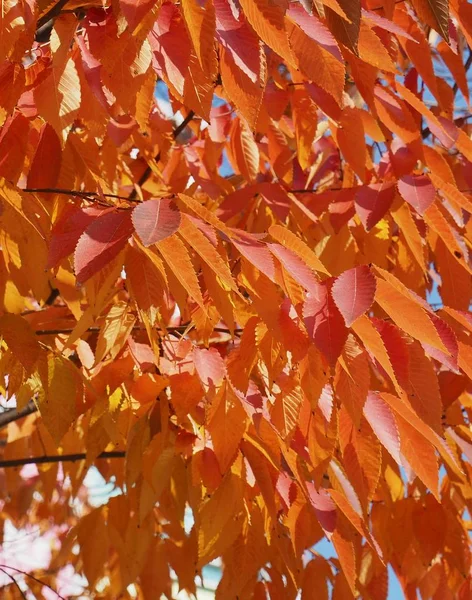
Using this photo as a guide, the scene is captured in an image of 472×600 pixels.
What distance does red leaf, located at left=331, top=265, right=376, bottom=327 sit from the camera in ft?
2.82

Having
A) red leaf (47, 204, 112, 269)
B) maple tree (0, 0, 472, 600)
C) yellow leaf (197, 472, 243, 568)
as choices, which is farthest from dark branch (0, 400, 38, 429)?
red leaf (47, 204, 112, 269)

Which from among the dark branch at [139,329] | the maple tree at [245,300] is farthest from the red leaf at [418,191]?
the dark branch at [139,329]

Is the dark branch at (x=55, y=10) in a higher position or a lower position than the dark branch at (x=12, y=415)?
higher

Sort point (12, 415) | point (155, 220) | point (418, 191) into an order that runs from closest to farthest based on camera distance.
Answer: point (155, 220) < point (418, 191) < point (12, 415)

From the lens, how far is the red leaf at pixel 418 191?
1283 mm

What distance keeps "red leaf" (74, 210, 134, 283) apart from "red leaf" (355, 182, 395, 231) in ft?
1.80

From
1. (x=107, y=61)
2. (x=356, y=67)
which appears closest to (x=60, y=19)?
(x=107, y=61)

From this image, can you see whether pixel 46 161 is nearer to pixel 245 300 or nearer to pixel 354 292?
pixel 245 300

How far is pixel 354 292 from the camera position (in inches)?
35.2

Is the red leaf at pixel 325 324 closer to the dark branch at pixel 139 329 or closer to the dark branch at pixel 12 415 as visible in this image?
the dark branch at pixel 139 329

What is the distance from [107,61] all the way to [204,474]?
616 mm

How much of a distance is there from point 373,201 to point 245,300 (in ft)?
1.14

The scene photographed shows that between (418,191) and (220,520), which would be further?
(418,191)

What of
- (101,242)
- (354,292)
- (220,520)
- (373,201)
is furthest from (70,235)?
(373,201)
